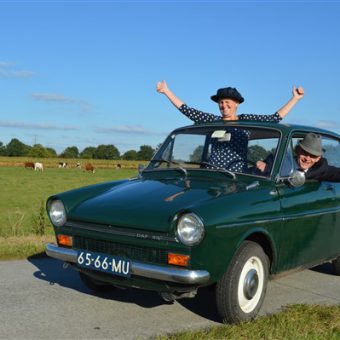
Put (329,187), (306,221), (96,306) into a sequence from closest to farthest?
1. (96,306)
2. (306,221)
3. (329,187)

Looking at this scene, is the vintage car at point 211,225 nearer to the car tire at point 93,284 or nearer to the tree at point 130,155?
the car tire at point 93,284

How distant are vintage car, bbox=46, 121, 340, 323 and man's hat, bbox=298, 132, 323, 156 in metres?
0.09

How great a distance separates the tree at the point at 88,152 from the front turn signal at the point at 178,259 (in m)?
130

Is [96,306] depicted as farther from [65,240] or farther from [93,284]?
[65,240]

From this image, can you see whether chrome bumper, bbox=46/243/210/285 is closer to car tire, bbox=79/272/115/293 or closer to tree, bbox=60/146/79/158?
car tire, bbox=79/272/115/293

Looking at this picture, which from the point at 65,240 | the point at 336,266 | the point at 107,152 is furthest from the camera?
the point at 107,152

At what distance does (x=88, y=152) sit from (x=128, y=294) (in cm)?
13002

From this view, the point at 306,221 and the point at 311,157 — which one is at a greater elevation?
the point at 311,157

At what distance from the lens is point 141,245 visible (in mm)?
3906

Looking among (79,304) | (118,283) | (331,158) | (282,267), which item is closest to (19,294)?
(79,304)

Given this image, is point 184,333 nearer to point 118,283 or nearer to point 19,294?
point 118,283

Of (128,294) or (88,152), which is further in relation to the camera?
(88,152)

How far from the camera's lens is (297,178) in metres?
4.66

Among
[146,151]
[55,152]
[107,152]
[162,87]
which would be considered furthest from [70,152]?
[162,87]
